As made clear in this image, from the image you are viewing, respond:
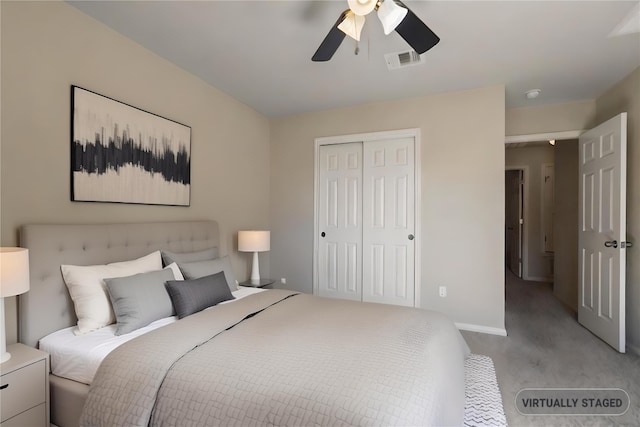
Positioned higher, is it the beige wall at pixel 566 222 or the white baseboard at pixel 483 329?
the beige wall at pixel 566 222

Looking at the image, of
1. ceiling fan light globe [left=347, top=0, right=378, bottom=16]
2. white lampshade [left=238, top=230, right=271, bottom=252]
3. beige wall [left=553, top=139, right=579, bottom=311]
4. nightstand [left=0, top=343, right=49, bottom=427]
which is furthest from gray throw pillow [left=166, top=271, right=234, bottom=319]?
beige wall [left=553, top=139, right=579, bottom=311]

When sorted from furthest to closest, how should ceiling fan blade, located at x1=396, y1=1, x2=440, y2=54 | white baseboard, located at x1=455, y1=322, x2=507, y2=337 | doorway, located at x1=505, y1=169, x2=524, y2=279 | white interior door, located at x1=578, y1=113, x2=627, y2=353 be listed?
doorway, located at x1=505, y1=169, x2=524, y2=279, white baseboard, located at x1=455, y1=322, x2=507, y2=337, white interior door, located at x1=578, y1=113, x2=627, y2=353, ceiling fan blade, located at x1=396, y1=1, x2=440, y2=54

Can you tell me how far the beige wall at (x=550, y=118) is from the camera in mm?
3543

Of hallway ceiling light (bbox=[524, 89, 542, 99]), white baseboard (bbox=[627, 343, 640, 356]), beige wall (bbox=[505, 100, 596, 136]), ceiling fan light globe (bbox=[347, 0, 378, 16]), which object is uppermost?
hallway ceiling light (bbox=[524, 89, 542, 99])

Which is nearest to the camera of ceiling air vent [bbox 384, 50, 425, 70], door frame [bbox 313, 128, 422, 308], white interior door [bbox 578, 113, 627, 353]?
ceiling air vent [bbox 384, 50, 425, 70]

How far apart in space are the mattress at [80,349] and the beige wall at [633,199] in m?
3.90

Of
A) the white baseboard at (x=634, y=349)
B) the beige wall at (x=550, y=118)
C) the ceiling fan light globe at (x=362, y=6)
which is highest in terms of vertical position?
the beige wall at (x=550, y=118)

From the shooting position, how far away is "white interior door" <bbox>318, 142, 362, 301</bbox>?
3.84 metres

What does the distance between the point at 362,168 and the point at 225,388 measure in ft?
9.80

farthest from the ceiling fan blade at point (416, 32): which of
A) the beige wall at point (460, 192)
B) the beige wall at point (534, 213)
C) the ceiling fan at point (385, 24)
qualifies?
the beige wall at point (534, 213)

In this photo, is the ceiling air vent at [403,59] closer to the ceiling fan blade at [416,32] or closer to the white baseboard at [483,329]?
the ceiling fan blade at [416,32]

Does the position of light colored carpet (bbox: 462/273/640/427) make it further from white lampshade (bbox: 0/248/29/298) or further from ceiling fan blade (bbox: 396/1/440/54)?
white lampshade (bbox: 0/248/29/298)

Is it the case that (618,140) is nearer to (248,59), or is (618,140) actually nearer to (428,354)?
(428,354)

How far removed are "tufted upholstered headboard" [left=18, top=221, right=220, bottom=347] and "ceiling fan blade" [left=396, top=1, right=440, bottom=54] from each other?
2216 mm
